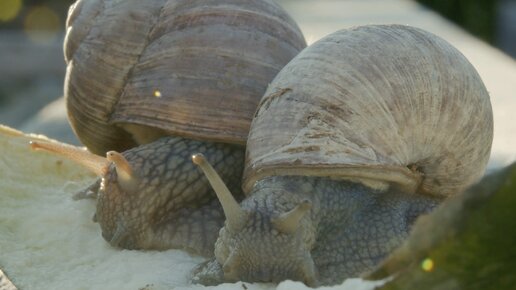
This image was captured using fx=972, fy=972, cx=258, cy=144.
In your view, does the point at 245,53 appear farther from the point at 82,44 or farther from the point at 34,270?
the point at 34,270

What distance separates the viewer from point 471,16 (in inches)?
385

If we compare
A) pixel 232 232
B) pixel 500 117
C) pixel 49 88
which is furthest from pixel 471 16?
pixel 232 232

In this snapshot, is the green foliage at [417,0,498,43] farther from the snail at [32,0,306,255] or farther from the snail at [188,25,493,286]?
the snail at [188,25,493,286]

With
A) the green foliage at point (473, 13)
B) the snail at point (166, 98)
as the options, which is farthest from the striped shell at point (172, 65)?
the green foliage at point (473, 13)

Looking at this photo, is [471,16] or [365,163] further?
[471,16]

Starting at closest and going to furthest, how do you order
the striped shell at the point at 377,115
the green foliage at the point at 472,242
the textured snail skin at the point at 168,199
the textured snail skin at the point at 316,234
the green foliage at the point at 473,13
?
the green foliage at the point at 472,242 < the textured snail skin at the point at 316,234 < the striped shell at the point at 377,115 < the textured snail skin at the point at 168,199 < the green foliage at the point at 473,13

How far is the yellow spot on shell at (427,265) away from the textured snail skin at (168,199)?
0.97 m

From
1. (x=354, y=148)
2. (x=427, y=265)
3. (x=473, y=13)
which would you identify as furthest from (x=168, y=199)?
(x=473, y=13)

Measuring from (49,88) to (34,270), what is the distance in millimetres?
6341

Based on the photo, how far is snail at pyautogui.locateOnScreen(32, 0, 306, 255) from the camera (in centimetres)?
246

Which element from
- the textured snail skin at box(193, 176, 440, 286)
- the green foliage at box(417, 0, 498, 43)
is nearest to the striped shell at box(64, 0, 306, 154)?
the textured snail skin at box(193, 176, 440, 286)

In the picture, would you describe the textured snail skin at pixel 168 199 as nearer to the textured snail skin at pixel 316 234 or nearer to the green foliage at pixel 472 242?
A: the textured snail skin at pixel 316 234

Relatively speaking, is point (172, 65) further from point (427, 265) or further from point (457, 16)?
point (457, 16)

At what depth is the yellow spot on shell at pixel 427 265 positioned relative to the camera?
1.43 meters
